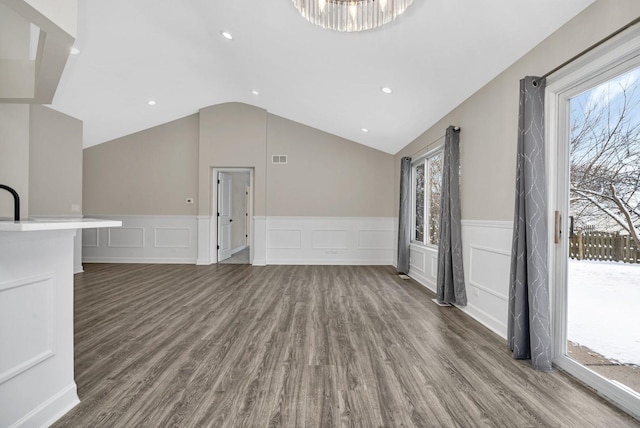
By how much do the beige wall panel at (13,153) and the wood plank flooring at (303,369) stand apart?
1.17 m

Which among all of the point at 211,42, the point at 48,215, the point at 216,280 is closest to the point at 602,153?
the point at 211,42

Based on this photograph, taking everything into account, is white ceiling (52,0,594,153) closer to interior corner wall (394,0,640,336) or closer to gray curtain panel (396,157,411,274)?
interior corner wall (394,0,640,336)

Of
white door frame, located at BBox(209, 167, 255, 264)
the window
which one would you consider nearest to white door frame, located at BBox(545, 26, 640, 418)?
the window

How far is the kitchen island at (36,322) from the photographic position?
137 centimetres

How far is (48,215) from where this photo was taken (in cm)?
492

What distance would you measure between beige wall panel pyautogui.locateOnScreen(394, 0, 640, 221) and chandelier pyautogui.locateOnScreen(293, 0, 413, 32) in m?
1.13

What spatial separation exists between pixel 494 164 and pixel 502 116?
17.3 inches

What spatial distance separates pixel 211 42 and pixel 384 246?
485 cm

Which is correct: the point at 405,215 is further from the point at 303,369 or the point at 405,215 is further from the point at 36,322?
the point at 36,322

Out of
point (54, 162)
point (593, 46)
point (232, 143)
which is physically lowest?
point (54, 162)

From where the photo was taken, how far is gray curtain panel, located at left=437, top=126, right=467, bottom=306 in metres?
3.62

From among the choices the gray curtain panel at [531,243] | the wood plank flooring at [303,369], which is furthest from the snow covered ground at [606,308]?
the wood plank flooring at [303,369]

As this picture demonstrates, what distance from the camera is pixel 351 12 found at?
213cm

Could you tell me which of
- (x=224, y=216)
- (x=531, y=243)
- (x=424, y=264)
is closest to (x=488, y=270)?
(x=531, y=243)
